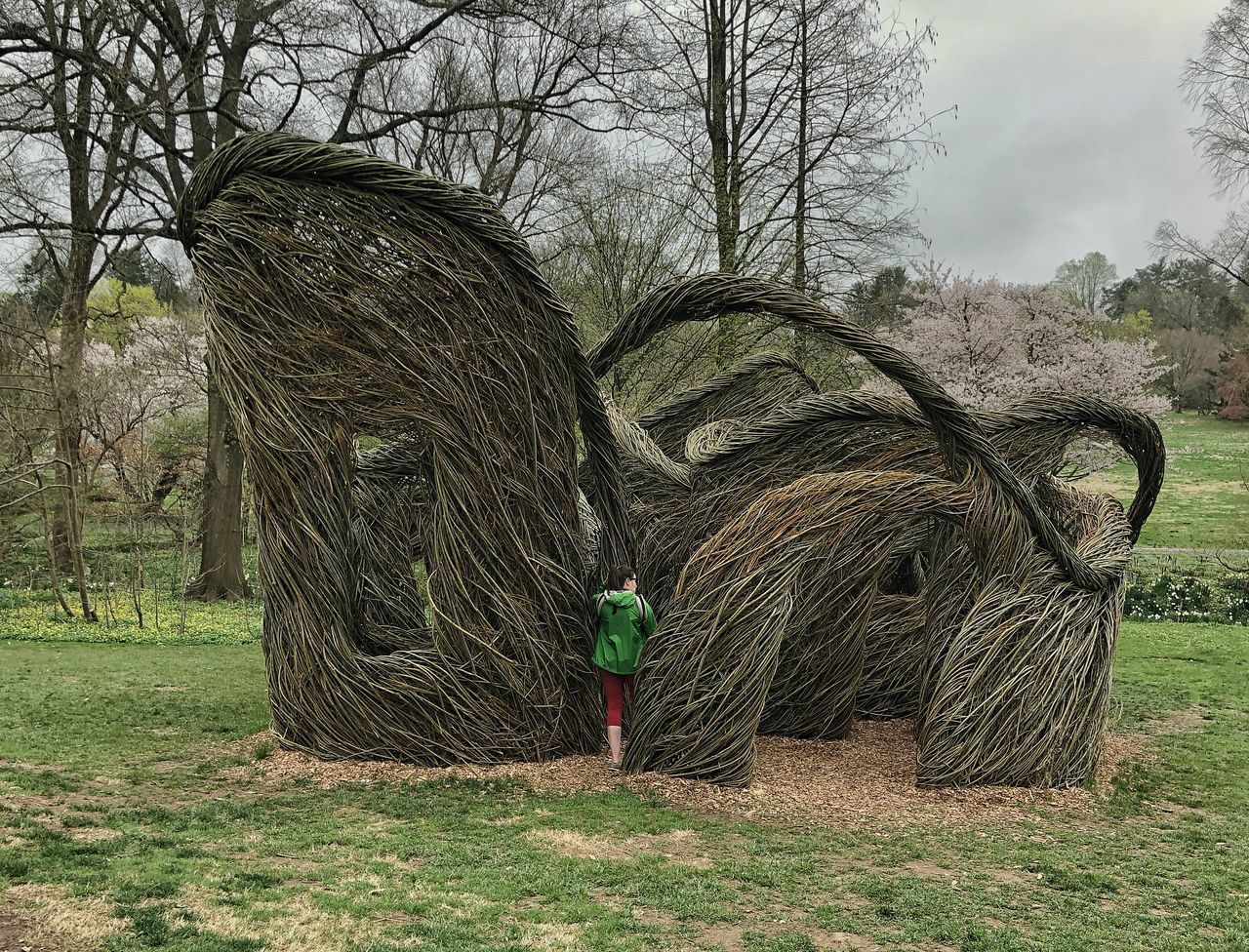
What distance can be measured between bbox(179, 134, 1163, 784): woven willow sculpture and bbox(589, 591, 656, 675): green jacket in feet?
0.71

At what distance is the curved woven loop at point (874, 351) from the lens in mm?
6969

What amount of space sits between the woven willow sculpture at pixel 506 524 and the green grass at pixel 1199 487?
20076mm

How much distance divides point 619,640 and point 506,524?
1152mm

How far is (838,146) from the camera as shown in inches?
687

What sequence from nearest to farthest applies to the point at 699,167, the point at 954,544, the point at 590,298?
the point at 954,544 < the point at 590,298 < the point at 699,167

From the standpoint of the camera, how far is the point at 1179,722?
9.92m

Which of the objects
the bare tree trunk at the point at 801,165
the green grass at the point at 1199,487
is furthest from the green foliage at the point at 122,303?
the green grass at the point at 1199,487

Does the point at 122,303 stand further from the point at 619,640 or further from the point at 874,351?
the point at 874,351

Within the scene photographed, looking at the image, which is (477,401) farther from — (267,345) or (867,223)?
(867,223)

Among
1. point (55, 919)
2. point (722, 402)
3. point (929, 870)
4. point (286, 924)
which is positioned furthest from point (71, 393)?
point (929, 870)

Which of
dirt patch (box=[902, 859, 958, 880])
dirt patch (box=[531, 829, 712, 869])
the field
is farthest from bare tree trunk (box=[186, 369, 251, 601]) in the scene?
dirt patch (box=[902, 859, 958, 880])

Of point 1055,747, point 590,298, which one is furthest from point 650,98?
point 1055,747

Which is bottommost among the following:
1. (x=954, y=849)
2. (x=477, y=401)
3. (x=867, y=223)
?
(x=954, y=849)

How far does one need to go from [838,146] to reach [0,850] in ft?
54.0
